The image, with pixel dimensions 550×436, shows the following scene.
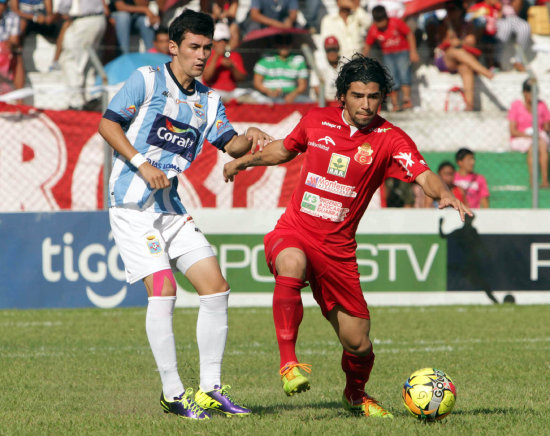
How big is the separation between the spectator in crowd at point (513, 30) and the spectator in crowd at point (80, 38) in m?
6.25

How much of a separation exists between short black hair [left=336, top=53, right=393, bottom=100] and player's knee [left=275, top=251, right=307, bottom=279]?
3.34 feet

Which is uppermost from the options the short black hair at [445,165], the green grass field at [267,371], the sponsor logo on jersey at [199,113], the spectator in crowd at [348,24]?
the spectator in crowd at [348,24]

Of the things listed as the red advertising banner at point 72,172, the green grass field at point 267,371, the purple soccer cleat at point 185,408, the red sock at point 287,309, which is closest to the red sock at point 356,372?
the green grass field at point 267,371

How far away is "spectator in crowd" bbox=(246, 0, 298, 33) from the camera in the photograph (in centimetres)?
1533

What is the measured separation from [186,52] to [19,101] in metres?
7.90

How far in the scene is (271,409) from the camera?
19.7 ft

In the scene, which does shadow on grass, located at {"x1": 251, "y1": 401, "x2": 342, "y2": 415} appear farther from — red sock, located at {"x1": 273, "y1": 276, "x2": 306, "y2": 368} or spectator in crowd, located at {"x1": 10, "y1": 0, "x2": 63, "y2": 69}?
spectator in crowd, located at {"x1": 10, "y1": 0, "x2": 63, "y2": 69}

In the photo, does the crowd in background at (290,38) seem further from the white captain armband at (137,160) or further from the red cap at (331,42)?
the white captain armband at (137,160)

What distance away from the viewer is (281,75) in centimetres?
1416

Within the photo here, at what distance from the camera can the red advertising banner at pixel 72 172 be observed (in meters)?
12.2

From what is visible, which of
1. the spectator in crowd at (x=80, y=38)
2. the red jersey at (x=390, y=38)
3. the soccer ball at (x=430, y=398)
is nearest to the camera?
the soccer ball at (x=430, y=398)

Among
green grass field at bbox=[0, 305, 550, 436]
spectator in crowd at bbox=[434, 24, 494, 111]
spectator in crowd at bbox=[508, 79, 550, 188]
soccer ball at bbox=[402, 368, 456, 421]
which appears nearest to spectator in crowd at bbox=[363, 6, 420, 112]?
spectator in crowd at bbox=[434, 24, 494, 111]

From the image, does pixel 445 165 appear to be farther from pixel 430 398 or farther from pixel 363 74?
pixel 430 398

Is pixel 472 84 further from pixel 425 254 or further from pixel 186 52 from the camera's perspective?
pixel 186 52
